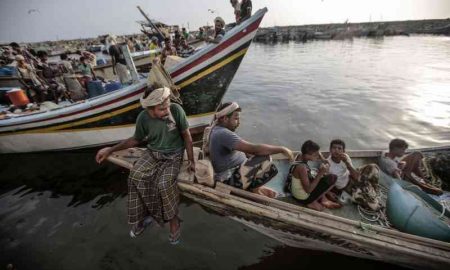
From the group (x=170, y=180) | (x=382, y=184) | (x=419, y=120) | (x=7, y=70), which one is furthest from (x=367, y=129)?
(x=7, y=70)

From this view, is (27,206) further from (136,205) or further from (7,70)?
(7,70)

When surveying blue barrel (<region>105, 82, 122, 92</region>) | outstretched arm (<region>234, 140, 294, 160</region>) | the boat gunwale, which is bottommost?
the boat gunwale

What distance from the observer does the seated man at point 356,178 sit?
3632mm

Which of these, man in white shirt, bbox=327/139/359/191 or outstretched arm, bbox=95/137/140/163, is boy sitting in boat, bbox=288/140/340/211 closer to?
man in white shirt, bbox=327/139/359/191

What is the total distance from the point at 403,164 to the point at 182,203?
4366 millimetres

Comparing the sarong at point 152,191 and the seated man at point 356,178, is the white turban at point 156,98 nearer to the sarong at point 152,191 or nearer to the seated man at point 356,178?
the sarong at point 152,191

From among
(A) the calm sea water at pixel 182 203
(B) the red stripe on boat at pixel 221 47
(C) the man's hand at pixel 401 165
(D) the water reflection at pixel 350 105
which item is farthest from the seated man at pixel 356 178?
(D) the water reflection at pixel 350 105

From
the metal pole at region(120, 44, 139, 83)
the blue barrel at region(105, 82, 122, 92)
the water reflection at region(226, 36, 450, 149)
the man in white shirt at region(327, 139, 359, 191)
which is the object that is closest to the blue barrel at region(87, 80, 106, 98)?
the blue barrel at region(105, 82, 122, 92)

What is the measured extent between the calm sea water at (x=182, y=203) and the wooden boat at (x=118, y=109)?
2.02ft

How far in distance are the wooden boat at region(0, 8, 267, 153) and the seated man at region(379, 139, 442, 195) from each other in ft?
13.2

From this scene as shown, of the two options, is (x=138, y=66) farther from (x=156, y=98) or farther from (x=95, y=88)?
(x=156, y=98)

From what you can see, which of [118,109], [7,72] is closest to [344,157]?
[118,109]

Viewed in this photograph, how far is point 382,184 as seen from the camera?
4.18m

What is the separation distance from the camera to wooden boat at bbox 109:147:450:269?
109 inches
